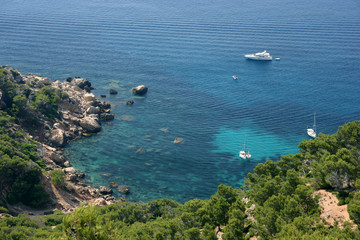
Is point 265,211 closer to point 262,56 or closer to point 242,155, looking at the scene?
point 242,155

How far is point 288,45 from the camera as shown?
148625mm

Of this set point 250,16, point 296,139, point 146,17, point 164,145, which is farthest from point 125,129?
point 250,16

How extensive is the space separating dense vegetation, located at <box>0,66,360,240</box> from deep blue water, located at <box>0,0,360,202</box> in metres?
16.3

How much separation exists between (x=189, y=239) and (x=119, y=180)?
34968 millimetres

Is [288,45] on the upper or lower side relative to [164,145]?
upper

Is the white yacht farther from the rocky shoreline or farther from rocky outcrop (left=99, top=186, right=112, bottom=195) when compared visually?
rocky outcrop (left=99, top=186, right=112, bottom=195)

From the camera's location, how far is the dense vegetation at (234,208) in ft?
103

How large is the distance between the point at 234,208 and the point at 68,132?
53.2 metres

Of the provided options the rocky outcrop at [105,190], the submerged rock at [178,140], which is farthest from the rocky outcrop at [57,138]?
the submerged rock at [178,140]

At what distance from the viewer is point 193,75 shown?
122000 mm

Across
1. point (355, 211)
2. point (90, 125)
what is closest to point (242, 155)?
point (90, 125)

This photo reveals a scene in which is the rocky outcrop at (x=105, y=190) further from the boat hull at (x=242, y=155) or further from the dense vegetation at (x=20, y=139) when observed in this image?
the boat hull at (x=242, y=155)

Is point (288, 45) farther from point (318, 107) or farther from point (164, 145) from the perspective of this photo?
point (164, 145)

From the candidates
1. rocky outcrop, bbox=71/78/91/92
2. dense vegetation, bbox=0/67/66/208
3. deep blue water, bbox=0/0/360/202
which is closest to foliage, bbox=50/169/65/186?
dense vegetation, bbox=0/67/66/208
